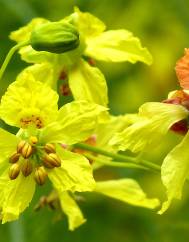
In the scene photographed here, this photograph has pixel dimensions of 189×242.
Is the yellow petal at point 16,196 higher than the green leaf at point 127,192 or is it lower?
higher

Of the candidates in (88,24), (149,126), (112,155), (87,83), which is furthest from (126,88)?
(149,126)

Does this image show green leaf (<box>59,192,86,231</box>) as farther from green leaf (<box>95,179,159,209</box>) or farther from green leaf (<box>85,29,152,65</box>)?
green leaf (<box>85,29,152,65</box>)

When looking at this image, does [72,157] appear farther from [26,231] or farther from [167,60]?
[167,60]

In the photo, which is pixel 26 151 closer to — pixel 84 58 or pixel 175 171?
pixel 175 171

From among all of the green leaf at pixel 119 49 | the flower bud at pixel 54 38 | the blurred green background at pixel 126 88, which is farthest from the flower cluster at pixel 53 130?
the blurred green background at pixel 126 88

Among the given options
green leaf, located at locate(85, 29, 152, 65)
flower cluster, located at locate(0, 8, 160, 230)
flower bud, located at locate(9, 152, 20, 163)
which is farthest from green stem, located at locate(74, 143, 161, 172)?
green leaf, located at locate(85, 29, 152, 65)

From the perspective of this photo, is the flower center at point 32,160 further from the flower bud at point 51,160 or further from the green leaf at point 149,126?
the green leaf at point 149,126
